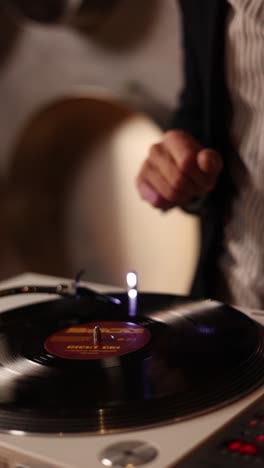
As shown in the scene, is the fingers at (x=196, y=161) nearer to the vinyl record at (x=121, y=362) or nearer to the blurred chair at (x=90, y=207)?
the vinyl record at (x=121, y=362)

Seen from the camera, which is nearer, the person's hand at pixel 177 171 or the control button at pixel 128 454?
the control button at pixel 128 454

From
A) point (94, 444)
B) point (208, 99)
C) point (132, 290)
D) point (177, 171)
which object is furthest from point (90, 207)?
point (94, 444)

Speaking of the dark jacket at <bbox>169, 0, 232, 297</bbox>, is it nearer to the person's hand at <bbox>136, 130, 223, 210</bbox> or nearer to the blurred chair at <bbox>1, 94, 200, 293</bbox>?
the person's hand at <bbox>136, 130, 223, 210</bbox>

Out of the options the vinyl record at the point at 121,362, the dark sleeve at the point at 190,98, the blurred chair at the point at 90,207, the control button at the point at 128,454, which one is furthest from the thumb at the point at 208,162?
the blurred chair at the point at 90,207

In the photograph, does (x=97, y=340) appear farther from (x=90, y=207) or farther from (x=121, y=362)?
(x=90, y=207)

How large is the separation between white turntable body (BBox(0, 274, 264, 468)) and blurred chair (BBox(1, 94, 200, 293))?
102 centimetres

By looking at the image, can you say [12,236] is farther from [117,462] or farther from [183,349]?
[117,462]

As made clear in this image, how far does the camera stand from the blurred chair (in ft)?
5.19

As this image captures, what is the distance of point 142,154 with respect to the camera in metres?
1.61

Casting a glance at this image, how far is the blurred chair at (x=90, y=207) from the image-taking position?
1.58m

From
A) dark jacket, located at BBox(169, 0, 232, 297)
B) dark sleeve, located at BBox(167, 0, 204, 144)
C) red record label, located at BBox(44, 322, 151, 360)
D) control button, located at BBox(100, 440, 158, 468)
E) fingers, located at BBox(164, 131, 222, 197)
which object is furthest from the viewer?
dark sleeve, located at BBox(167, 0, 204, 144)

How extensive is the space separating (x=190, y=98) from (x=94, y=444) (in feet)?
2.52

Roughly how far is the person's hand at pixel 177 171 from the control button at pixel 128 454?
426mm

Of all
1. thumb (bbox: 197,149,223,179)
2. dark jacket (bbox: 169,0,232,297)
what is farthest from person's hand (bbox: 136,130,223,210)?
dark jacket (bbox: 169,0,232,297)
